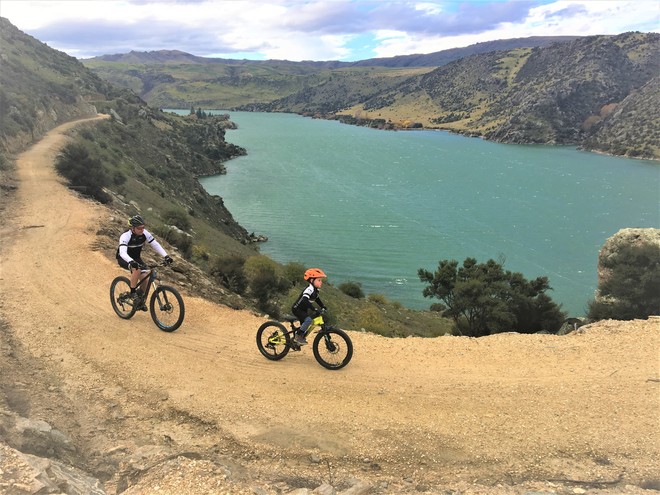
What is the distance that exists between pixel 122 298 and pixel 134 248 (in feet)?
4.35

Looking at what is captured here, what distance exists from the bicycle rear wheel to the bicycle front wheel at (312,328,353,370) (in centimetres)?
62

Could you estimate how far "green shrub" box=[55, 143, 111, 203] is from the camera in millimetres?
24156

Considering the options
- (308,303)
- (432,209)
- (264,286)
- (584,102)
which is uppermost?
(584,102)

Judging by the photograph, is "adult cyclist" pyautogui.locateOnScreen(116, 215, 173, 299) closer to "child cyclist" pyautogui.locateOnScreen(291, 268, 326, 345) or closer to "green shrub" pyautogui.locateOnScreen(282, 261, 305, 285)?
"child cyclist" pyautogui.locateOnScreen(291, 268, 326, 345)

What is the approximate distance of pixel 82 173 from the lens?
26266 millimetres

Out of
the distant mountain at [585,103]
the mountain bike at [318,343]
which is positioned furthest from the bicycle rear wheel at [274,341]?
the distant mountain at [585,103]

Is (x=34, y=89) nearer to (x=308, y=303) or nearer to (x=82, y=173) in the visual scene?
(x=82, y=173)

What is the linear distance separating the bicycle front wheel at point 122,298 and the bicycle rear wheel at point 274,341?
10.8 ft

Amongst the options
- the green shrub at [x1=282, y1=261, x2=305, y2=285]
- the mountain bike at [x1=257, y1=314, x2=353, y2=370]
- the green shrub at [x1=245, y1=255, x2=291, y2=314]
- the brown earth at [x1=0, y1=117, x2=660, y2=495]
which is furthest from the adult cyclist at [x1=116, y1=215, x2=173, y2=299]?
the green shrub at [x1=282, y1=261, x2=305, y2=285]

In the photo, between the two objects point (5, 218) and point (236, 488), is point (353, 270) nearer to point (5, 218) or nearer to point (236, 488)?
point (5, 218)

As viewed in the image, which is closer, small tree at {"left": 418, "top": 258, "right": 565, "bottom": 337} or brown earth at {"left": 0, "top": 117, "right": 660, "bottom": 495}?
brown earth at {"left": 0, "top": 117, "right": 660, "bottom": 495}

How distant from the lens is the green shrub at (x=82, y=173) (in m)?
24.2

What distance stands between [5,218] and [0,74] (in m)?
37.6

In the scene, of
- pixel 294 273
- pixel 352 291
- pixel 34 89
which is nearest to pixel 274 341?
pixel 294 273
